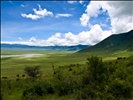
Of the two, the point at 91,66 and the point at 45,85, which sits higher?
the point at 91,66

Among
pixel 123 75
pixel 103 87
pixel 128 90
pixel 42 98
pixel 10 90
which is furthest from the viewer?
pixel 10 90

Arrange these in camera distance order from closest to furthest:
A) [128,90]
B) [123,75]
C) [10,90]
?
[128,90]
[123,75]
[10,90]

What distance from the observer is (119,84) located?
28719 mm

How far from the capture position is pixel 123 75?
35.0 m

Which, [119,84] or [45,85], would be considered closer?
[119,84]

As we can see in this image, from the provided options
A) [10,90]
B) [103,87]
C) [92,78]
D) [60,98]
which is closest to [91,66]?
[92,78]

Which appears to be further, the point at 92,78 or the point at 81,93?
the point at 92,78

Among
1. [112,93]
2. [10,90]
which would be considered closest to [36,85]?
[10,90]

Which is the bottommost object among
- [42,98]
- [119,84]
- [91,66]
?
[42,98]

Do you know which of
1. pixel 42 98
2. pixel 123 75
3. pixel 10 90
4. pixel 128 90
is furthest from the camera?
pixel 10 90

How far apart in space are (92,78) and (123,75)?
5.26 metres

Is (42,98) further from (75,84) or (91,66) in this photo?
(91,66)

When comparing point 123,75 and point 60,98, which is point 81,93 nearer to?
point 60,98

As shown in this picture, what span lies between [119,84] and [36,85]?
45.8 feet
